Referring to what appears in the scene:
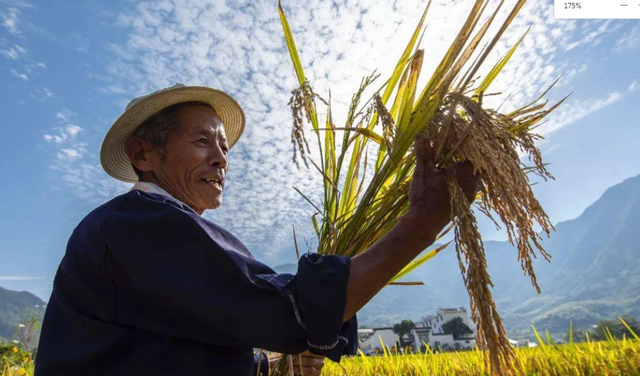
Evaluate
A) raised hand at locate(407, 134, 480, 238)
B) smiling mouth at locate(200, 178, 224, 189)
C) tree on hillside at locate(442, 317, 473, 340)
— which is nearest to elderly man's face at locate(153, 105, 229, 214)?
smiling mouth at locate(200, 178, 224, 189)

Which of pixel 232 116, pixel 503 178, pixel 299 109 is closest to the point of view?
pixel 503 178

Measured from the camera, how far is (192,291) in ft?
3.59

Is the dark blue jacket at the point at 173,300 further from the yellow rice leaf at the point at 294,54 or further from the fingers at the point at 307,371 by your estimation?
the yellow rice leaf at the point at 294,54

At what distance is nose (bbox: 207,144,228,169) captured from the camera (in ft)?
5.90

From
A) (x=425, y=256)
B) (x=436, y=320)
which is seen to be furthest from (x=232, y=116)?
(x=436, y=320)

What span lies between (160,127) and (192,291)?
1.08m

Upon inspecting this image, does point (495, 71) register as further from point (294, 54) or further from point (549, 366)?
point (549, 366)

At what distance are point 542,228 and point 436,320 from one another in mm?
91759

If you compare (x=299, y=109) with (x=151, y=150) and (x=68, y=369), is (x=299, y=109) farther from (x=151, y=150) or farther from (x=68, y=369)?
(x=68, y=369)

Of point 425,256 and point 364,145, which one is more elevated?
point 364,145

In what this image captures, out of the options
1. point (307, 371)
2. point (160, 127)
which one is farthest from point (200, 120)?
point (307, 371)

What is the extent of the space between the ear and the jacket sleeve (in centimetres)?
61

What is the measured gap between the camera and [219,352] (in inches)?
49.8

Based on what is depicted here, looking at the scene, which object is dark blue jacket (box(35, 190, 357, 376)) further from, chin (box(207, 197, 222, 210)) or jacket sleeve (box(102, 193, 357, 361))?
chin (box(207, 197, 222, 210))
